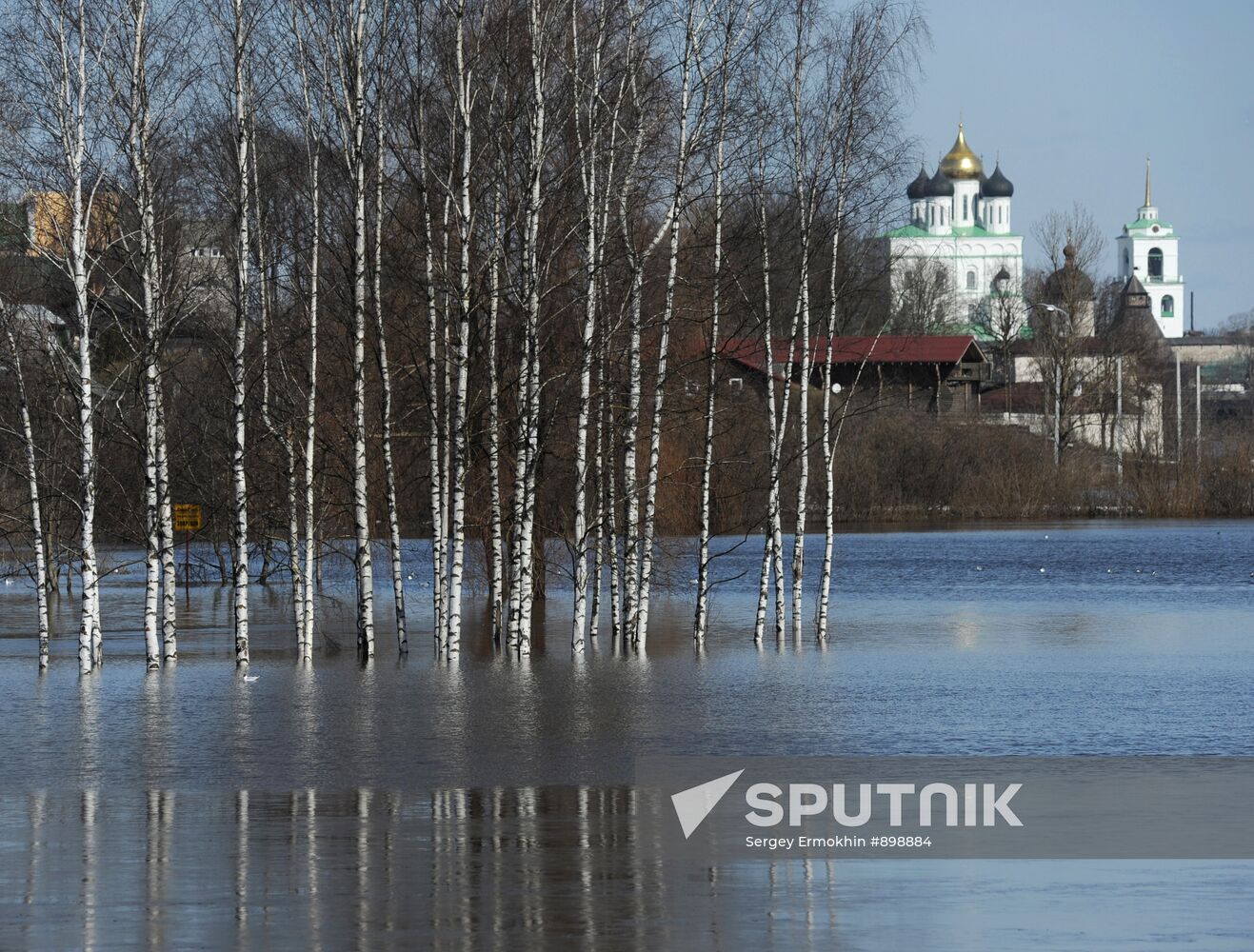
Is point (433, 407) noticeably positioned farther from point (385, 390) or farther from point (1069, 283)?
point (1069, 283)

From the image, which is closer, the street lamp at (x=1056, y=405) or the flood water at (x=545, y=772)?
the flood water at (x=545, y=772)

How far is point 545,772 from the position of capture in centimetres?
1439

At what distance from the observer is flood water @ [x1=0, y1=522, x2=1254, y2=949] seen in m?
8.95

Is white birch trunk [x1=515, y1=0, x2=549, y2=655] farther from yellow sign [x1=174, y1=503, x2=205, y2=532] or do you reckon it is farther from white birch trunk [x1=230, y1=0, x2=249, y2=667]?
yellow sign [x1=174, y1=503, x2=205, y2=532]

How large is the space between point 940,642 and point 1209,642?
13.3ft

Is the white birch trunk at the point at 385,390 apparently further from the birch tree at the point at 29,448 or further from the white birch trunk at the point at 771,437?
the white birch trunk at the point at 771,437

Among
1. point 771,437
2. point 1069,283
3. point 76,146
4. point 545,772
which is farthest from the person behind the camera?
point 1069,283

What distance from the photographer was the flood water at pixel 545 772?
29.3 feet

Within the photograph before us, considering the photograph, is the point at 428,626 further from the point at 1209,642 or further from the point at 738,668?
the point at 1209,642

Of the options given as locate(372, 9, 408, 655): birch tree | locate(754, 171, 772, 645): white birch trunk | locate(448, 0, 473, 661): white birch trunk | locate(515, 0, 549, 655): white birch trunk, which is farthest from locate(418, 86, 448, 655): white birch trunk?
locate(754, 171, 772, 645): white birch trunk

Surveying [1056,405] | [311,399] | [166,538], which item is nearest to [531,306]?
[311,399]

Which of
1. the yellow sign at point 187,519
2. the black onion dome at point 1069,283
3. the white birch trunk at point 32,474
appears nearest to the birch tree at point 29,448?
the white birch trunk at point 32,474

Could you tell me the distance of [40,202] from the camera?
23.5 meters

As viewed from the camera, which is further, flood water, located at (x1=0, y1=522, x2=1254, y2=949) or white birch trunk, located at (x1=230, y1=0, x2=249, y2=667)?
white birch trunk, located at (x1=230, y1=0, x2=249, y2=667)
